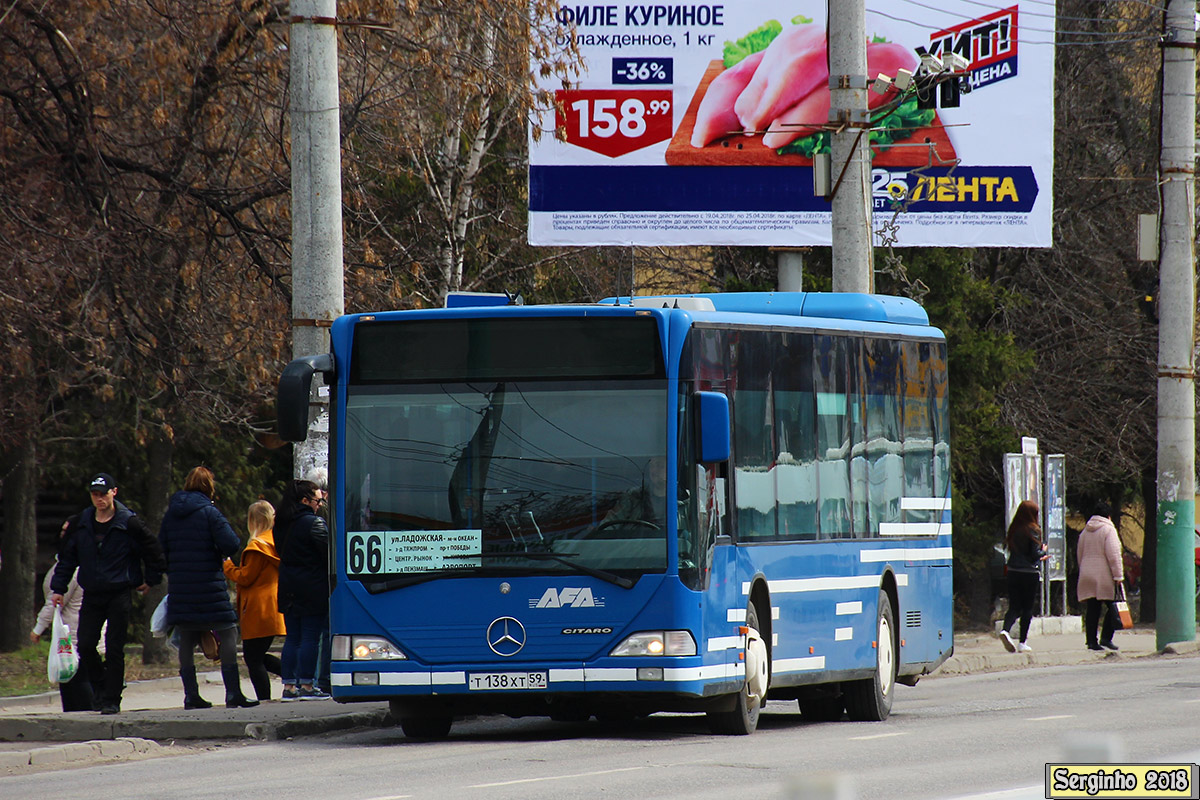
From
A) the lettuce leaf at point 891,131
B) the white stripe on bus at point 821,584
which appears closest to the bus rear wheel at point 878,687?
the white stripe on bus at point 821,584

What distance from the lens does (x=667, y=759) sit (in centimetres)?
1062

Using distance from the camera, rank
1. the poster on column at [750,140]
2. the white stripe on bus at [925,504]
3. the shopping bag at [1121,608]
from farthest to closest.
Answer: the poster on column at [750,140] → the shopping bag at [1121,608] → the white stripe on bus at [925,504]

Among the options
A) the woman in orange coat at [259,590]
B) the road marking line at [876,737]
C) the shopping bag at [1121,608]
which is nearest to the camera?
the road marking line at [876,737]

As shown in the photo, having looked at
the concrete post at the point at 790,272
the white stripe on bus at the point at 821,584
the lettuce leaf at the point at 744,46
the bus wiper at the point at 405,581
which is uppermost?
the lettuce leaf at the point at 744,46

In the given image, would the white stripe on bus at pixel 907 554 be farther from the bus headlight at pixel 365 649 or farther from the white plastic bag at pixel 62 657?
the white plastic bag at pixel 62 657

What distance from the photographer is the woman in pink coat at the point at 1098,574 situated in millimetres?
22500

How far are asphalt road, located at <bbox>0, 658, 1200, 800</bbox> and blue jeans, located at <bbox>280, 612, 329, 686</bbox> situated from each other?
4.05 feet

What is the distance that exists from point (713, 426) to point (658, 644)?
138cm

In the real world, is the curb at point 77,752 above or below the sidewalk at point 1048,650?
above

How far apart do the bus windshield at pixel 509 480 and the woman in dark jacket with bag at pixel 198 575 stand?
8.57 feet

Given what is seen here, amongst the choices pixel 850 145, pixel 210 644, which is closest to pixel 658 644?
pixel 210 644

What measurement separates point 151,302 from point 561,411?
21.1 feet

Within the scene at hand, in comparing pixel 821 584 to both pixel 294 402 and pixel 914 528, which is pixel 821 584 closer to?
pixel 914 528

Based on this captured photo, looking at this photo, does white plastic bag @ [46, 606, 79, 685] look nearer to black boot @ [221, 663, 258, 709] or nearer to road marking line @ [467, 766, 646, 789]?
black boot @ [221, 663, 258, 709]
